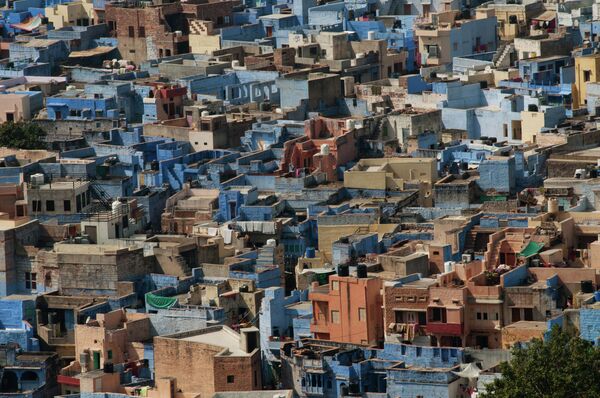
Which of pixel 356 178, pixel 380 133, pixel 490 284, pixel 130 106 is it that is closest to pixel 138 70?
pixel 130 106

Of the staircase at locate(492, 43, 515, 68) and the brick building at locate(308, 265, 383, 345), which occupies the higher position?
the staircase at locate(492, 43, 515, 68)

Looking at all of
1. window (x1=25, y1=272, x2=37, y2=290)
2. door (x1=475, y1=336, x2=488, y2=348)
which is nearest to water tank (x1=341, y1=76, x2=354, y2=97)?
window (x1=25, y1=272, x2=37, y2=290)

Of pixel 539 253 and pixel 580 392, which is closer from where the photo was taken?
pixel 580 392

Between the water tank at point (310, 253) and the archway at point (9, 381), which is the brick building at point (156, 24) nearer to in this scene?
the water tank at point (310, 253)

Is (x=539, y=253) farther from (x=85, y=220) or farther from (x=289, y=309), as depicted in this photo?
(x=85, y=220)

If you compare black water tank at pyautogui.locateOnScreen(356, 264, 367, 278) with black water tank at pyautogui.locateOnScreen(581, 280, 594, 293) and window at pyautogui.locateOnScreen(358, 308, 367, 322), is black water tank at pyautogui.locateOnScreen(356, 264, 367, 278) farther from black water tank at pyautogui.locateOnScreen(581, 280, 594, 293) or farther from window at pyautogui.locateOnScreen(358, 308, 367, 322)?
black water tank at pyautogui.locateOnScreen(581, 280, 594, 293)
